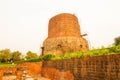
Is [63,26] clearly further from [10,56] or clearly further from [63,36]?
[10,56]

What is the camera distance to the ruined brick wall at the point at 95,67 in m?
6.83

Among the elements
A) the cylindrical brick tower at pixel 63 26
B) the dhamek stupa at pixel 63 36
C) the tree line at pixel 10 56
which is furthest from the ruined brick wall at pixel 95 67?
the tree line at pixel 10 56

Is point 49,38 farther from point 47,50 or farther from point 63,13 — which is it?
point 63,13

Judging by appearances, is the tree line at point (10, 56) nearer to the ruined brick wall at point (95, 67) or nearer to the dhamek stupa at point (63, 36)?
the dhamek stupa at point (63, 36)

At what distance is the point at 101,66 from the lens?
759 cm

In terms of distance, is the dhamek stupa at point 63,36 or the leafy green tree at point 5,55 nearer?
the dhamek stupa at point 63,36

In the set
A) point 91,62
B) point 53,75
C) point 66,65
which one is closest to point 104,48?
point 91,62

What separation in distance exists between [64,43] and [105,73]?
44.4 feet

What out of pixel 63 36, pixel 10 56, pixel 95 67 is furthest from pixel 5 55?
pixel 95 67

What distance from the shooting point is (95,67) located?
798 centimetres

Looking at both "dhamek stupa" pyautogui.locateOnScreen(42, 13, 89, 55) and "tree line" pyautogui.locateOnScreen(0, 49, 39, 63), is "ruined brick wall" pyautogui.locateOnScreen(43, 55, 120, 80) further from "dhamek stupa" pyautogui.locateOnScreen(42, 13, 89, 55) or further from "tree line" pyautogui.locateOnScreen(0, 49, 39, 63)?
"tree line" pyautogui.locateOnScreen(0, 49, 39, 63)

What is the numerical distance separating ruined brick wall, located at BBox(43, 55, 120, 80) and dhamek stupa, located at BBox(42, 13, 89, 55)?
367 inches

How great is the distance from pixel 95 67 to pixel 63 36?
13.2 metres

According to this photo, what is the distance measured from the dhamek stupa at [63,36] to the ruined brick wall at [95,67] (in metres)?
9.33
